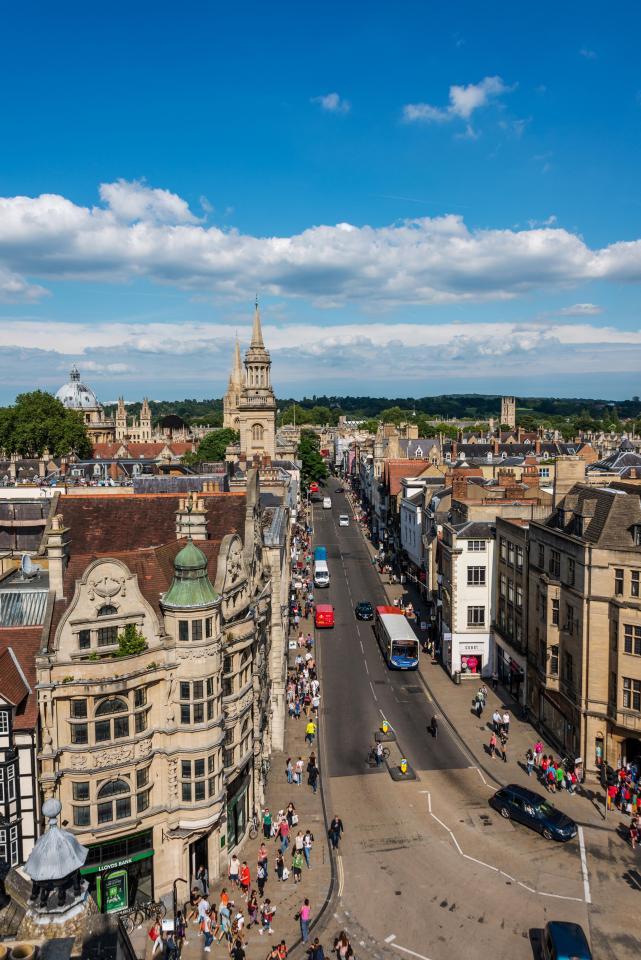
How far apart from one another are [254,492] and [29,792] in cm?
1824

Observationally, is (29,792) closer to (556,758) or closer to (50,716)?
(50,716)

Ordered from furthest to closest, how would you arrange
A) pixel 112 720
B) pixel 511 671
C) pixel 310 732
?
1. pixel 511 671
2. pixel 310 732
3. pixel 112 720

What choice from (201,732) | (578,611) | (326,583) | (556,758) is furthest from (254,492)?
(326,583)

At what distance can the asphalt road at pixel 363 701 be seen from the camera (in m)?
44.1

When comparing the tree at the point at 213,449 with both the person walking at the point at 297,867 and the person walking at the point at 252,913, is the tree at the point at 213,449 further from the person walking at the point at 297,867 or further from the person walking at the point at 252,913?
the person walking at the point at 252,913

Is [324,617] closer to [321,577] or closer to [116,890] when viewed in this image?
[321,577]

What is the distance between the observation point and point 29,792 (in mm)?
28156

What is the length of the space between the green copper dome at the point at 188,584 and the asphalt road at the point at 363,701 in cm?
1745

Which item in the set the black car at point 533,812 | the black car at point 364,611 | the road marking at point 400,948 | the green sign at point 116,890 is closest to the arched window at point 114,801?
the green sign at point 116,890

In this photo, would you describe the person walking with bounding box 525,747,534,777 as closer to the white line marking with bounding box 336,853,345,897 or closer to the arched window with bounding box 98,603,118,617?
the white line marking with bounding box 336,853,345,897

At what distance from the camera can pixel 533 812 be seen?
3575cm

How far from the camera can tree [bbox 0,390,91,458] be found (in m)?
144

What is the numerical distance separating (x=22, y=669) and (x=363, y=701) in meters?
28.4

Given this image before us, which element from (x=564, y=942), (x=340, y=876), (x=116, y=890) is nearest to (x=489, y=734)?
(x=340, y=876)
